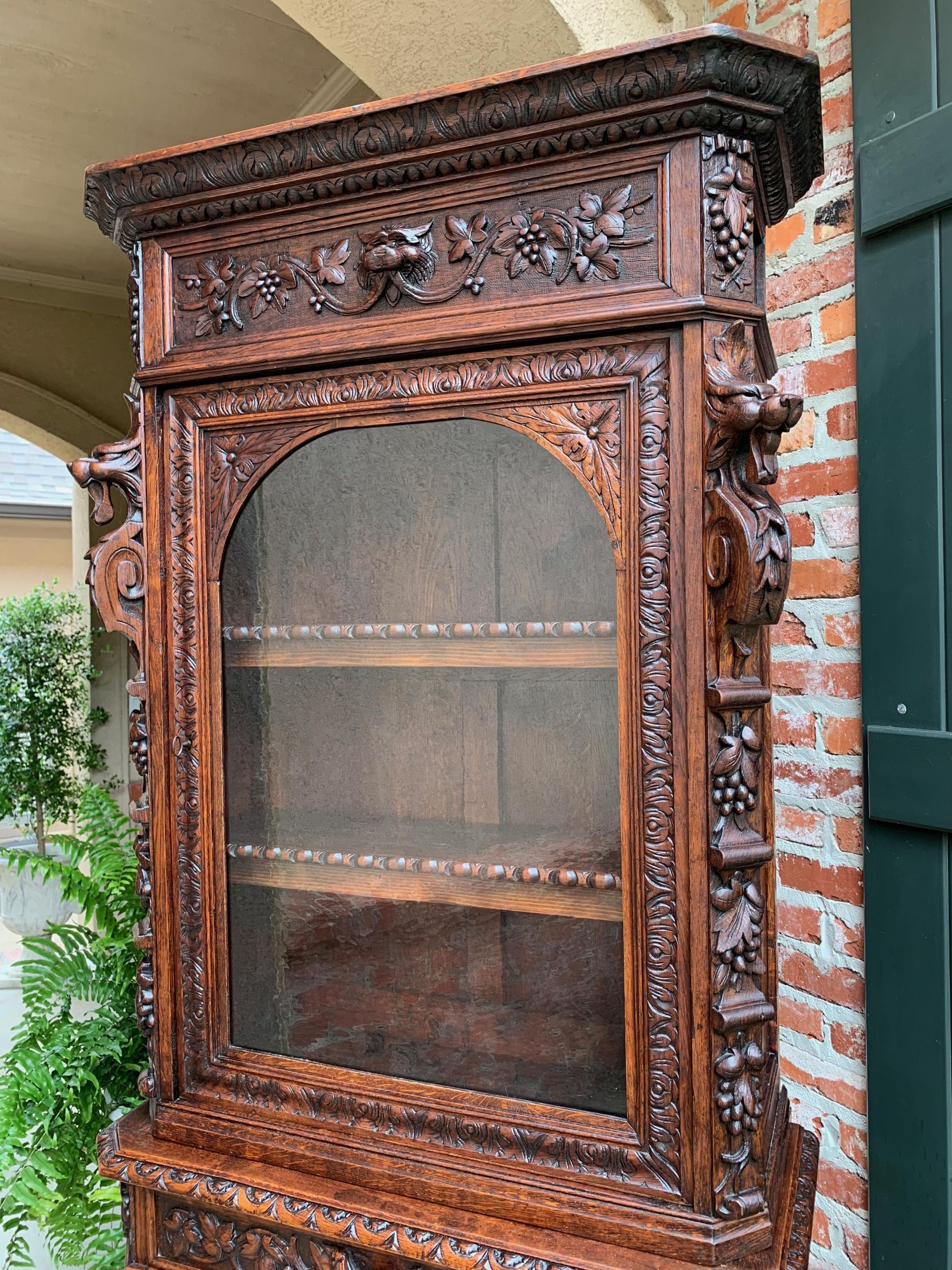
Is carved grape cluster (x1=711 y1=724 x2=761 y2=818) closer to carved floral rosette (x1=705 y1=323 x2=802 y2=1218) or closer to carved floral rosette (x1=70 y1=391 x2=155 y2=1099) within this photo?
carved floral rosette (x1=705 y1=323 x2=802 y2=1218)

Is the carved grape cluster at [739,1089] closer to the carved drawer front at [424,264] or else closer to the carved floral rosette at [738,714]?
the carved floral rosette at [738,714]

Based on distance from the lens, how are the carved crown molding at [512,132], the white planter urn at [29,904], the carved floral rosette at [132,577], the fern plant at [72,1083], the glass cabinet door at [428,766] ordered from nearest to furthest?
the carved crown molding at [512,132] → the glass cabinet door at [428,766] → the carved floral rosette at [132,577] → the fern plant at [72,1083] → the white planter urn at [29,904]

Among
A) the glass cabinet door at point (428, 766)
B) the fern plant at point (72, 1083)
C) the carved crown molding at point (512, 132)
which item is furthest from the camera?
the fern plant at point (72, 1083)

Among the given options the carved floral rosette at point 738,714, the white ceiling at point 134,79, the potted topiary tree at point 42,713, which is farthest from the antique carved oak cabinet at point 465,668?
the potted topiary tree at point 42,713

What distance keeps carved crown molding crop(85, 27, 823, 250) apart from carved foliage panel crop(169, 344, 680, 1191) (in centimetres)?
19

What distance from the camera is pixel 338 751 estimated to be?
105cm

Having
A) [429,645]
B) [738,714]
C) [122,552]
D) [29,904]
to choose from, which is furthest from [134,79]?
[29,904]

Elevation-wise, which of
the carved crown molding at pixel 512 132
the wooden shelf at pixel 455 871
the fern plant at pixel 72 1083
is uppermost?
the carved crown molding at pixel 512 132

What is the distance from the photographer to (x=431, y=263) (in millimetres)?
933

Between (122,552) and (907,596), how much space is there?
951 millimetres

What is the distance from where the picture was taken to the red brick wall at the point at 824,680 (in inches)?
50.4

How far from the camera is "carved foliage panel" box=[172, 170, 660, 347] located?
86 centimetres

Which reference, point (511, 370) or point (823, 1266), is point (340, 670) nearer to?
point (511, 370)

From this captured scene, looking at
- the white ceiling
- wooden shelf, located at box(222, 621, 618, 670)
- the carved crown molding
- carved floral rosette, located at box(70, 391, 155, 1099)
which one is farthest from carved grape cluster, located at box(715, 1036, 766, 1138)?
the white ceiling
